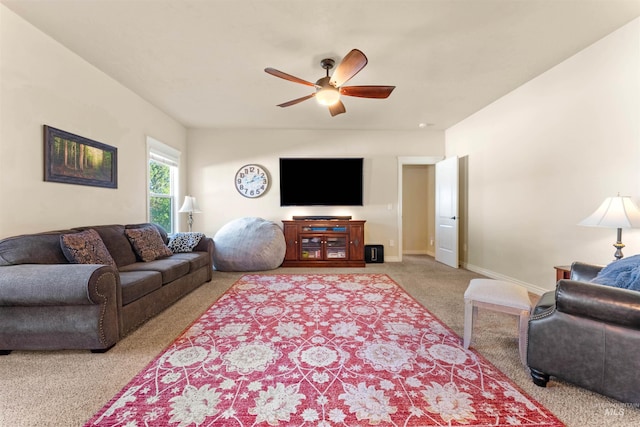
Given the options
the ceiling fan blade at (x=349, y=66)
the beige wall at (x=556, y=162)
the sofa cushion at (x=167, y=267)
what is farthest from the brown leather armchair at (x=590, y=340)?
the sofa cushion at (x=167, y=267)

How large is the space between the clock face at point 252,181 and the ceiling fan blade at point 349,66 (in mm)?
2877

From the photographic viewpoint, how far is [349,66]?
2.22 m

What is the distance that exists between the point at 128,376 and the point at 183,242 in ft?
7.13

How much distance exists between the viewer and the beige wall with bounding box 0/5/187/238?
2.12 m

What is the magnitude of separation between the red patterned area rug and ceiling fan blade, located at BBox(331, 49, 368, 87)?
2196mm

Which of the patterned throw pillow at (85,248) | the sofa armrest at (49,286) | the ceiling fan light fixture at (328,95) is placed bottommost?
the sofa armrest at (49,286)

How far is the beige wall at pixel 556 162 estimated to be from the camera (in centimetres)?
235

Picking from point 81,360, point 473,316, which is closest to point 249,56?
point 81,360

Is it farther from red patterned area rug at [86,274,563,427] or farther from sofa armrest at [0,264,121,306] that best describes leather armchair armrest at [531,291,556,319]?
sofa armrest at [0,264,121,306]

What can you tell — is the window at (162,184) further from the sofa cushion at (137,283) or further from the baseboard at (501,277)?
the baseboard at (501,277)

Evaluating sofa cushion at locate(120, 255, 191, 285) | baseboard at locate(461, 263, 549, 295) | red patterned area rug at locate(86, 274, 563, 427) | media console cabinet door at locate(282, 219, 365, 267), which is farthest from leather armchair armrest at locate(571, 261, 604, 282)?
sofa cushion at locate(120, 255, 191, 285)

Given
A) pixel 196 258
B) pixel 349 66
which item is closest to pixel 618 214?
pixel 349 66

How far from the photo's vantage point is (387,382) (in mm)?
1559

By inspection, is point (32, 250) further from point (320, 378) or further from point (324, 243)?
point (324, 243)
